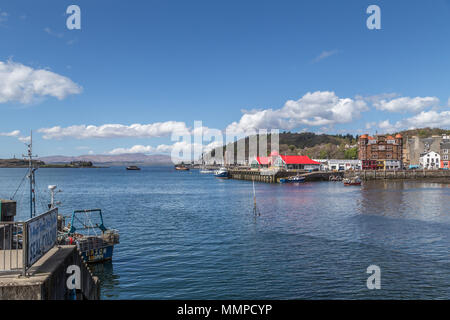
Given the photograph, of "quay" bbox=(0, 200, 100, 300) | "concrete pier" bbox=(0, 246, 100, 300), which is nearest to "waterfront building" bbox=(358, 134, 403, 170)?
"concrete pier" bbox=(0, 246, 100, 300)

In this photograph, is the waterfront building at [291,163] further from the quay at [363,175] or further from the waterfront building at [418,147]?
the waterfront building at [418,147]

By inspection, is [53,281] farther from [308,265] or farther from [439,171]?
[439,171]

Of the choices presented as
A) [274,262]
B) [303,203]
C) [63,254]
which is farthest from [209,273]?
[303,203]

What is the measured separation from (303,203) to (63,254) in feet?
178

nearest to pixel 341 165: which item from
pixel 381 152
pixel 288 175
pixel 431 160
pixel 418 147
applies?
pixel 381 152

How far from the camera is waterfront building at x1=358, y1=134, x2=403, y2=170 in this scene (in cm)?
15675

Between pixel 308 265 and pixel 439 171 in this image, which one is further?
pixel 439 171

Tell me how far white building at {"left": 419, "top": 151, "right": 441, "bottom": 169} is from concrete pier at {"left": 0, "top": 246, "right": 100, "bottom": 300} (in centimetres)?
17042

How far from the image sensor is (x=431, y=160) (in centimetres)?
15388

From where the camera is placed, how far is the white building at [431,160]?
497 feet

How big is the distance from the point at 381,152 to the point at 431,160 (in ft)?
71.4

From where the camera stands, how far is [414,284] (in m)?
20.5

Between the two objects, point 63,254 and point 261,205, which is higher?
point 63,254
